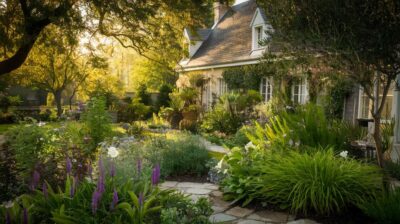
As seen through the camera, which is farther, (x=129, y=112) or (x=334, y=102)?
(x=129, y=112)

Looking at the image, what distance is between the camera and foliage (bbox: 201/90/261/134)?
11.8 m

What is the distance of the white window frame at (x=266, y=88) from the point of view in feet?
43.6

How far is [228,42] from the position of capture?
17156 millimetres

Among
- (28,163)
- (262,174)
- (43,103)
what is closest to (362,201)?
(262,174)

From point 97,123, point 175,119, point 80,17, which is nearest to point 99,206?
point 97,123

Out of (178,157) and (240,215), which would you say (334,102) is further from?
(240,215)

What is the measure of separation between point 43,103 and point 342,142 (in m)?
27.8

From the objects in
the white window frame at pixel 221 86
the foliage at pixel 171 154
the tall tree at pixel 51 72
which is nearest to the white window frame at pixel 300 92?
the white window frame at pixel 221 86

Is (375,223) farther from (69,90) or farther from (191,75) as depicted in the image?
(69,90)

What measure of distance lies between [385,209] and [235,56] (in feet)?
38.8

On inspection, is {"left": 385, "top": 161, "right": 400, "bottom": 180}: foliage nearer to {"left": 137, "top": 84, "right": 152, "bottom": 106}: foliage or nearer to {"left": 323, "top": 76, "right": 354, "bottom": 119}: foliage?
{"left": 323, "top": 76, "right": 354, "bottom": 119}: foliage

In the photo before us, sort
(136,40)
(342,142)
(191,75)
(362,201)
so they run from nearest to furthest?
(362,201)
(342,142)
(136,40)
(191,75)

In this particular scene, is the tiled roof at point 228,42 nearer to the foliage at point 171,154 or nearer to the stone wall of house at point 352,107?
the stone wall of house at point 352,107

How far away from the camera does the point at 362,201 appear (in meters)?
3.87
